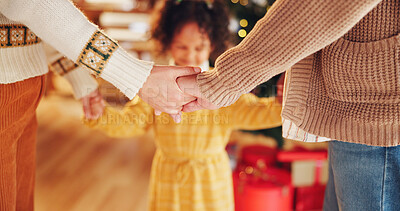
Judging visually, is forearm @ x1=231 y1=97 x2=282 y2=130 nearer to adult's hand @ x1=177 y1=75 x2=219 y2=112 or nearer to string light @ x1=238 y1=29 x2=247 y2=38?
adult's hand @ x1=177 y1=75 x2=219 y2=112

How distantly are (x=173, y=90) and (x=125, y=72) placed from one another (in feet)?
0.42

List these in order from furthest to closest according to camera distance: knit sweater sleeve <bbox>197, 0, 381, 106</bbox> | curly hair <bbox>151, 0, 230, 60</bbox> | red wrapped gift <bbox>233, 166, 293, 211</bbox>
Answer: red wrapped gift <bbox>233, 166, 293, 211</bbox> → curly hair <bbox>151, 0, 230, 60</bbox> → knit sweater sleeve <bbox>197, 0, 381, 106</bbox>

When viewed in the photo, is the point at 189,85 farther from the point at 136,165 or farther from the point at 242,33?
the point at 136,165

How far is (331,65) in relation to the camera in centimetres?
64

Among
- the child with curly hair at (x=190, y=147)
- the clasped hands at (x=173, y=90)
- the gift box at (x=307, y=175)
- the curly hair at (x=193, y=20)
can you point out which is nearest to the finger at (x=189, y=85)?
the clasped hands at (x=173, y=90)

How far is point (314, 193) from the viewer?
165cm

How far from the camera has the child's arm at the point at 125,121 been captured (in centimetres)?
108

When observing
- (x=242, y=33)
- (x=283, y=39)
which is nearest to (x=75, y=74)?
(x=283, y=39)

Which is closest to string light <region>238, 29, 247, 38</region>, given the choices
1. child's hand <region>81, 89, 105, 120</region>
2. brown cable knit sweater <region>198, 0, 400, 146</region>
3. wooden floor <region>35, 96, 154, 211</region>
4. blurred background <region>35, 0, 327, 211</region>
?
blurred background <region>35, 0, 327, 211</region>

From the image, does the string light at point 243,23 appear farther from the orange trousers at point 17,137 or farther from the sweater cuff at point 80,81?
the orange trousers at point 17,137

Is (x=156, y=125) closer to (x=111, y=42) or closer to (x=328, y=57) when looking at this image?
(x=111, y=42)

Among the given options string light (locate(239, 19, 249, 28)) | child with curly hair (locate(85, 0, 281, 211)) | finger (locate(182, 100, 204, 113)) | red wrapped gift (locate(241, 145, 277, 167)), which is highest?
string light (locate(239, 19, 249, 28))

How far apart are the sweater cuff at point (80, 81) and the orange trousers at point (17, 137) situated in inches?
5.8

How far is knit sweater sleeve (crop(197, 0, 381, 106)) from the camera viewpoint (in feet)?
1.86
